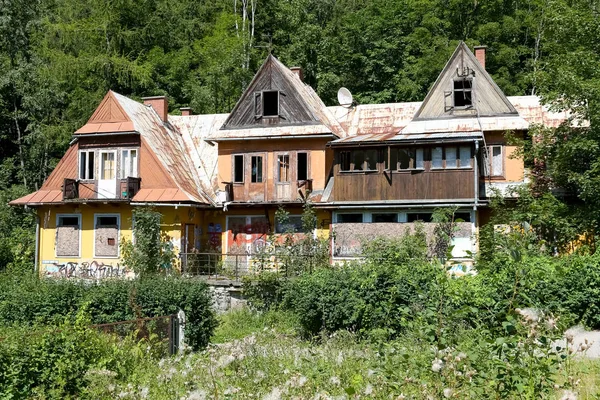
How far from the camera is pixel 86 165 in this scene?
3003 cm

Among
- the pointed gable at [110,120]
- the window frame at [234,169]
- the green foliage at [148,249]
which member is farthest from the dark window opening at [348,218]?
the pointed gable at [110,120]

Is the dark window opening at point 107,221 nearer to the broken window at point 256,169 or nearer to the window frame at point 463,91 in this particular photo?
the broken window at point 256,169


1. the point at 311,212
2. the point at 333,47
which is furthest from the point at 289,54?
the point at 311,212

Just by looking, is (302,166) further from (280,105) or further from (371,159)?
(371,159)

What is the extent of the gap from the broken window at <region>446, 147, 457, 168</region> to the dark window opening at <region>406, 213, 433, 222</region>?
6.50 feet

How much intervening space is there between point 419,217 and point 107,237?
1286 centimetres

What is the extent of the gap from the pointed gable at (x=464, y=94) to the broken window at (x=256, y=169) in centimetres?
670

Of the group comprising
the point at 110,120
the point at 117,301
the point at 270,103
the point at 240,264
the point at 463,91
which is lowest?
the point at 117,301

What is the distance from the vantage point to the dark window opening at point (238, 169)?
97.1 feet

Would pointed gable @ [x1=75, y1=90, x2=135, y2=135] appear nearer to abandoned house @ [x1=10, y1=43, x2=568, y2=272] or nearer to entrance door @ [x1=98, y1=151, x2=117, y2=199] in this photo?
abandoned house @ [x1=10, y1=43, x2=568, y2=272]

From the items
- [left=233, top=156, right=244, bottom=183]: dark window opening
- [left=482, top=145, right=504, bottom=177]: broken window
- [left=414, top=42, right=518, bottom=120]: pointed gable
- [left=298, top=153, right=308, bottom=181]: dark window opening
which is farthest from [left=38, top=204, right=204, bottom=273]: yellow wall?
[left=482, top=145, right=504, bottom=177]: broken window

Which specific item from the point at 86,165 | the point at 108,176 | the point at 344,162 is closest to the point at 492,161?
the point at 344,162

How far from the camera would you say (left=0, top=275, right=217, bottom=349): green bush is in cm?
1712

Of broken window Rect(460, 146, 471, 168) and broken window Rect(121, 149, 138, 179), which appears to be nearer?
broken window Rect(460, 146, 471, 168)
